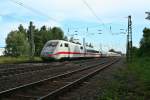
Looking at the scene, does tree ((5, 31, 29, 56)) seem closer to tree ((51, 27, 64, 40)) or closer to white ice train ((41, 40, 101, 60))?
tree ((51, 27, 64, 40))

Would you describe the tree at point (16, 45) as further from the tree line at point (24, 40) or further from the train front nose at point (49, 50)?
the train front nose at point (49, 50)

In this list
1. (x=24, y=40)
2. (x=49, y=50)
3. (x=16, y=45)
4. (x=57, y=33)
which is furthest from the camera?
(x=57, y=33)

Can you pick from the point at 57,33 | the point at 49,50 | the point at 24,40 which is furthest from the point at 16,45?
the point at 49,50

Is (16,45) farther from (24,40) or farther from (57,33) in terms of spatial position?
(57,33)

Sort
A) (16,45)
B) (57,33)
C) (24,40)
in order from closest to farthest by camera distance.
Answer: (16,45), (24,40), (57,33)

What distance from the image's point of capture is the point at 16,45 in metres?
117

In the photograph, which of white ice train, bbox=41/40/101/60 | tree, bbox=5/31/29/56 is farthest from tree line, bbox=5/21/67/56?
white ice train, bbox=41/40/101/60

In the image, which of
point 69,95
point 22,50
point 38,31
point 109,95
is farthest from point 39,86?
point 38,31

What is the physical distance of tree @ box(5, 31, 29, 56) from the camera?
4405 inches

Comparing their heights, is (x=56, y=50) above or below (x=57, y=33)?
below

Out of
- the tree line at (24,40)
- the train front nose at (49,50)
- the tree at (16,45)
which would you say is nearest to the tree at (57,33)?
the tree line at (24,40)

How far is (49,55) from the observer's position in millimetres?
40406

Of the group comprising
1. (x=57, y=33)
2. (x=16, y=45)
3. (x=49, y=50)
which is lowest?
(x=49, y=50)

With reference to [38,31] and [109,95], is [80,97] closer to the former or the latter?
[109,95]
